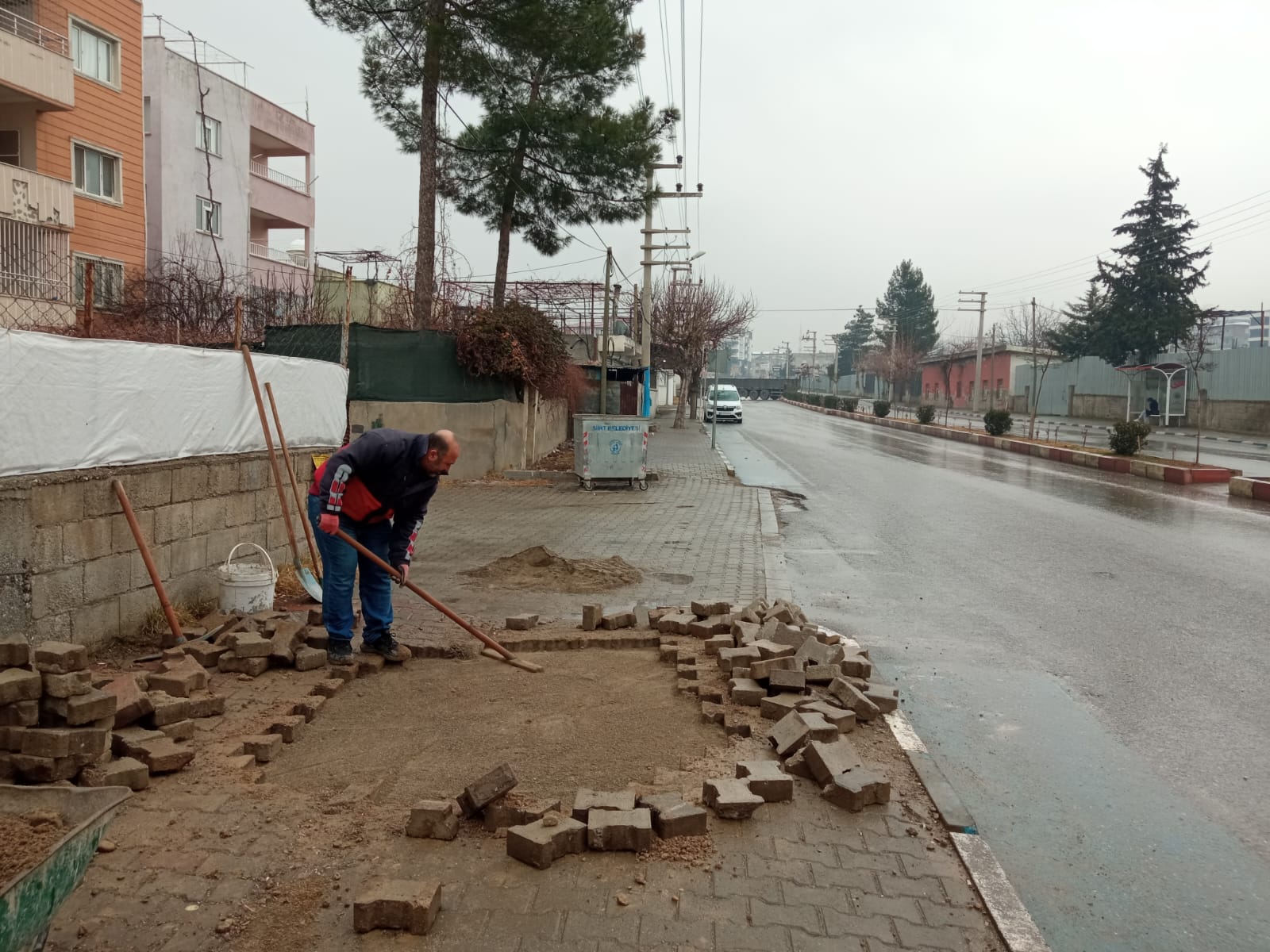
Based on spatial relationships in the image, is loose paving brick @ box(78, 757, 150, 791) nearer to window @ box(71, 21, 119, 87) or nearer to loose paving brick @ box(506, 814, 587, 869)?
loose paving brick @ box(506, 814, 587, 869)

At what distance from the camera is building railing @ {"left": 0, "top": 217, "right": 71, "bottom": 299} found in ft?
56.4

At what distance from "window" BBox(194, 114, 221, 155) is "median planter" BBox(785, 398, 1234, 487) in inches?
999

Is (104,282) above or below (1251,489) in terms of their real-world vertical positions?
above

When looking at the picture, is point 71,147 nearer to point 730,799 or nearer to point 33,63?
point 33,63

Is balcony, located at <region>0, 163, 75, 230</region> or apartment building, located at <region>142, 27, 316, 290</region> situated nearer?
balcony, located at <region>0, 163, 75, 230</region>

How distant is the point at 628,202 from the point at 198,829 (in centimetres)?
1918

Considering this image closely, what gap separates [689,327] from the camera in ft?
137

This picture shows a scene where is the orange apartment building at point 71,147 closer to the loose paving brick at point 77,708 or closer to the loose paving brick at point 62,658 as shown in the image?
the loose paving brick at point 62,658

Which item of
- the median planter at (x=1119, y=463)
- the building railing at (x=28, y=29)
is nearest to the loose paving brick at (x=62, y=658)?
the median planter at (x=1119, y=463)

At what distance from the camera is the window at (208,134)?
27.9 m

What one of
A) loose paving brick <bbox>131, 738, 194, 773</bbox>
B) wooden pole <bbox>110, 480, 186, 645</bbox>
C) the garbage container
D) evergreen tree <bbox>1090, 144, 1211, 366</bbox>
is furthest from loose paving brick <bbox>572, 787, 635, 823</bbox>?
evergreen tree <bbox>1090, 144, 1211, 366</bbox>

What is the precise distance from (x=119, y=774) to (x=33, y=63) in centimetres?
2128

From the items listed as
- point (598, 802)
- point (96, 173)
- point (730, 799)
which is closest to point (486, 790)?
point (598, 802)

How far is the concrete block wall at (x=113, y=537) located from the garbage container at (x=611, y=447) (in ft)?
28.7
